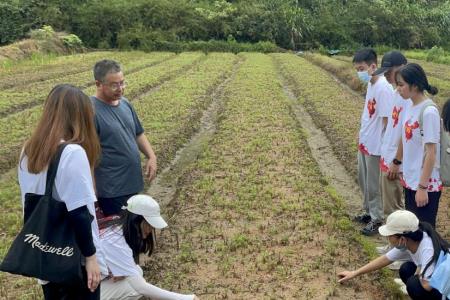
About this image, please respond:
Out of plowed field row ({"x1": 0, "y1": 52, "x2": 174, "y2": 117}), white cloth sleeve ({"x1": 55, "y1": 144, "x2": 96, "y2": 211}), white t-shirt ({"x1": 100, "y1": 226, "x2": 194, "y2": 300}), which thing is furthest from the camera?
plowed field row ({"x1": 0, "y1": 52, "x2": 174, "y2": 117})

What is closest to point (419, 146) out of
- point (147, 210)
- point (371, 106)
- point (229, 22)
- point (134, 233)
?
point (371, 106)

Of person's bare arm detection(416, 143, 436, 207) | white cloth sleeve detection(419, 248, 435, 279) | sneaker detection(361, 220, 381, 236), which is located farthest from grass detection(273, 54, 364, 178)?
white cloth sleeve detection(419, 248, 435, 279)

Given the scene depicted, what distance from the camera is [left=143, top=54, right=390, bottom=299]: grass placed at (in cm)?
450

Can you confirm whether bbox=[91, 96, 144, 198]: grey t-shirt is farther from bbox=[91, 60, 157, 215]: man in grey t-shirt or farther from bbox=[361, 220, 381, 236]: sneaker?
bbox=[361, 220, 381, 236]: sneaker

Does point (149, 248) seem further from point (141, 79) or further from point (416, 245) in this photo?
point (141, 79)

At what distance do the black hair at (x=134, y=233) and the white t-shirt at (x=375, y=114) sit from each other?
2.77m

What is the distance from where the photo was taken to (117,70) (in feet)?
12.9

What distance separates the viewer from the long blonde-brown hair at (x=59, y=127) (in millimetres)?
2561

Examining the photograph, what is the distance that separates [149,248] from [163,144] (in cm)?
577

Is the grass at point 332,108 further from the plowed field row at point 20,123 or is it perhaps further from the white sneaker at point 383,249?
the plowed field row at point 20,123

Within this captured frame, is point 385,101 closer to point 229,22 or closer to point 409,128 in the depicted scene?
point 409,128

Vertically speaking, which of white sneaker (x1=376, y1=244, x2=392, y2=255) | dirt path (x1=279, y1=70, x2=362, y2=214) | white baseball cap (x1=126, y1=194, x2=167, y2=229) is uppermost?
white baseball cap (x1=126, y1=194, x2=167, y2=229)

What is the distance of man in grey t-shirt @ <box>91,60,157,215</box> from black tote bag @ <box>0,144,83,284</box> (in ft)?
4.78

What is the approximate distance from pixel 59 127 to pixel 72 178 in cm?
27
